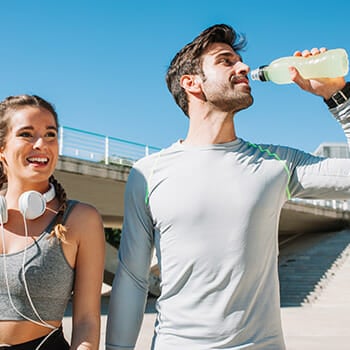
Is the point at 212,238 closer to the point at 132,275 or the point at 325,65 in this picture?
the point at 132,275

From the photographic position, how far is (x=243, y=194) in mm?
1925

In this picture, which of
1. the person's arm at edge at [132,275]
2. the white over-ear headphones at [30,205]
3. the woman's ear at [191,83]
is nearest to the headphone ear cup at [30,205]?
the white over-ear headphones at [30,205]

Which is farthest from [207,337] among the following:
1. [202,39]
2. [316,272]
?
[316,272]

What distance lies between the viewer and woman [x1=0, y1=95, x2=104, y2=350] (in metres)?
1.88

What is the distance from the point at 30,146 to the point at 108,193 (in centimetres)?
1540

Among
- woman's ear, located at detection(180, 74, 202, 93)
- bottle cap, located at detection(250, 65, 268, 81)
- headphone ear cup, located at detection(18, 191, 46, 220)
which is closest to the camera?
headphone ear cup, located at detection(18, 191, 46, 220)

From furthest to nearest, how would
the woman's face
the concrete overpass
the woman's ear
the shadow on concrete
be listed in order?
the shadow on concrete → the concrete overpass → the woman's ear → the woman's face

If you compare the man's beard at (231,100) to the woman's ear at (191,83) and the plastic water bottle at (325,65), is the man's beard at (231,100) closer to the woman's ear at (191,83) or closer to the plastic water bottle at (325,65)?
the woman's ear at (191,83)

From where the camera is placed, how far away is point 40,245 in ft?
6.42

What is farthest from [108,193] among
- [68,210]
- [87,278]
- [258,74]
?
[87,278]

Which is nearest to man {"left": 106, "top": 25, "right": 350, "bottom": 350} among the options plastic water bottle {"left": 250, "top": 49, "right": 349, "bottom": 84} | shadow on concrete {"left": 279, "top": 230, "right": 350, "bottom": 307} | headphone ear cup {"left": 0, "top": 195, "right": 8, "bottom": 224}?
plastic water bottle {"left": 250, "top": 49, "right": 349, "bottom": 84}

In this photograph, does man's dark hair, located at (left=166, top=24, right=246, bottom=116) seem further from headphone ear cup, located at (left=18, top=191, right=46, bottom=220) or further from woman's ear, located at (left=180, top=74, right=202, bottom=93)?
headphone ear cup, located at (left=18, top=191, right=46, bottom=220)

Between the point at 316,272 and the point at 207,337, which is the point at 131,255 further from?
the point at 316,272

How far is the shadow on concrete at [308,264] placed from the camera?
56.3 ft
